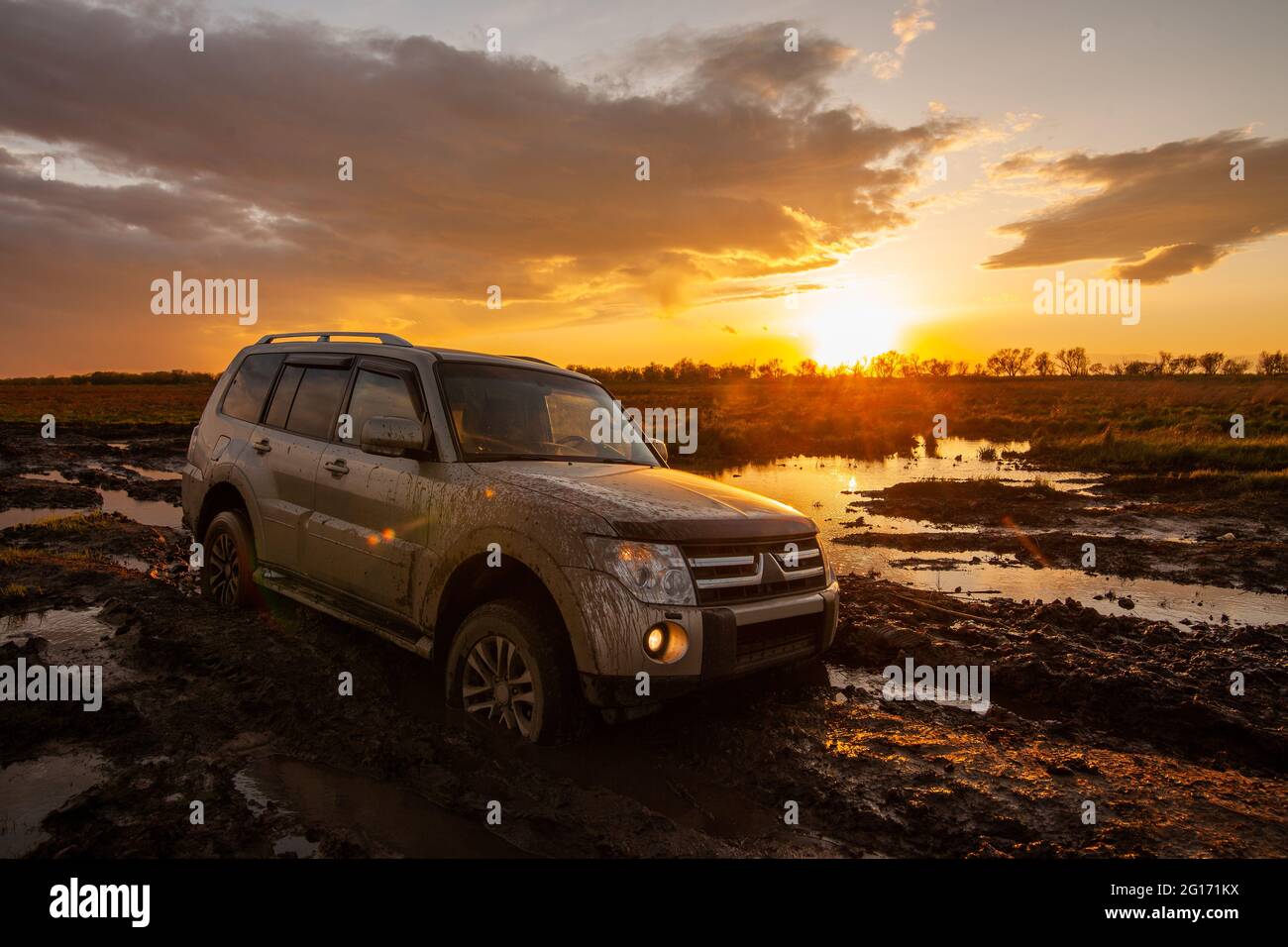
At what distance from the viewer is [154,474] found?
17.5 metres

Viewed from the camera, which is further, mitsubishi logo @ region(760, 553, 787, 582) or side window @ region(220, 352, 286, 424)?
side window @ region(220, 352, 286, 424)

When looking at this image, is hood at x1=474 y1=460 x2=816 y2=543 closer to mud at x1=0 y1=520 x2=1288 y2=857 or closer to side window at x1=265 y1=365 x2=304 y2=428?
mud at x1=0 y1=520 x2=1288 y2=857

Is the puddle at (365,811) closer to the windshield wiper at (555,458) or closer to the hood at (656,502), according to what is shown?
the hood at (656,502)

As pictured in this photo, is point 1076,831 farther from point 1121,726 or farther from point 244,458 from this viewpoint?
point 244,458

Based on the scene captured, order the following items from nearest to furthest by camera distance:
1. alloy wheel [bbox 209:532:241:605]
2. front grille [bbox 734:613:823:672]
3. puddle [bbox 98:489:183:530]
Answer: front grille [bbox 734:613:823:672], alloy wheel [bbox 209:532:241:605], puddle [bbox 98:489:183:530]

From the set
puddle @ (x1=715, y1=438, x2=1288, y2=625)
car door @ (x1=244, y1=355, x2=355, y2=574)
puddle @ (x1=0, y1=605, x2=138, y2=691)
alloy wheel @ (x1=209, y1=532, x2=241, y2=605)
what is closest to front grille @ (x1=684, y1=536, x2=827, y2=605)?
car door @ (x1=244, y1=355, x2=355, y2=574)

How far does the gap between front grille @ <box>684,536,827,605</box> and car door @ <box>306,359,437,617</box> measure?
1552 mm

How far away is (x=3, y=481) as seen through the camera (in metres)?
14.3

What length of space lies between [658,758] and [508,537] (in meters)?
1.32

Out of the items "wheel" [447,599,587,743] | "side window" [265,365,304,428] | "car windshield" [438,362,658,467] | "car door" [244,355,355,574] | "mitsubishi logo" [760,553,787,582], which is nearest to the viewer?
"wheel" [447,599,587,743]

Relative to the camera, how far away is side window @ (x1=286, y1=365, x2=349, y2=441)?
193 inches

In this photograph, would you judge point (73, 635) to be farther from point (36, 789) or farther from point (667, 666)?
point (667, 666)

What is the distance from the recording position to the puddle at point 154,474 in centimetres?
1675
